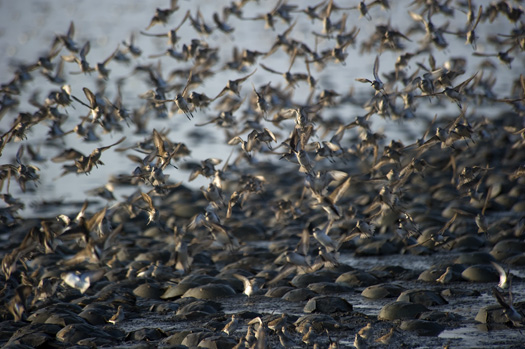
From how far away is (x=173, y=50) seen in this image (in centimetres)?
1521

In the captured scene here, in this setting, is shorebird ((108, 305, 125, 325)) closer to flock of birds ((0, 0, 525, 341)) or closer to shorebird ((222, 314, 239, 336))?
flock of birds ((0, 0, 525, 341))

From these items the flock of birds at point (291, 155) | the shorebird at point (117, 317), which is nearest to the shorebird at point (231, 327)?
the flock of birds at point (291, 155)

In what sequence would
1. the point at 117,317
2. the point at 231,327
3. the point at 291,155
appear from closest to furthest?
the point at 231,327
the point at 117,317
the point at 291,155

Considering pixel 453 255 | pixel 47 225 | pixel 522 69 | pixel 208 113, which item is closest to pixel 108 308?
pixel 47 225

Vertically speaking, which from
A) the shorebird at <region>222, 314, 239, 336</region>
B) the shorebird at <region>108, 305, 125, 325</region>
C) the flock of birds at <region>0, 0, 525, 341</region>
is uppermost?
the flock of birds at <region>0, 0, 525, 341</region>

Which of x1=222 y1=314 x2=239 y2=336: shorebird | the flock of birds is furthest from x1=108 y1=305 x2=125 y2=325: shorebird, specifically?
x1=222 y1=314 x2=239 y2=336: shorebird

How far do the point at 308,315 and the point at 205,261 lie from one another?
4.62m

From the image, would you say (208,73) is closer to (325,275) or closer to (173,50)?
(173,50)

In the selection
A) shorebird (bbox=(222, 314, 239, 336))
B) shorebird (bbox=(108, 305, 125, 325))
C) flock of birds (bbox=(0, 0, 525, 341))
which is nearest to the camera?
shorebird (bbox=(222, 314, 239, 336))

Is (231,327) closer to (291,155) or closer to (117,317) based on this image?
(117,317)

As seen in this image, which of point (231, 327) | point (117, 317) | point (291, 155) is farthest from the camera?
point (291, 155)

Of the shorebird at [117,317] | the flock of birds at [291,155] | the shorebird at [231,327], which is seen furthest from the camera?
the flock of birds at [291,155]

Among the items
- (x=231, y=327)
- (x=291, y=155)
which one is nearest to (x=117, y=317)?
(x=231, y=327)

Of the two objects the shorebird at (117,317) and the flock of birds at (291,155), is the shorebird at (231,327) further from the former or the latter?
the shorebird at (117,317)
